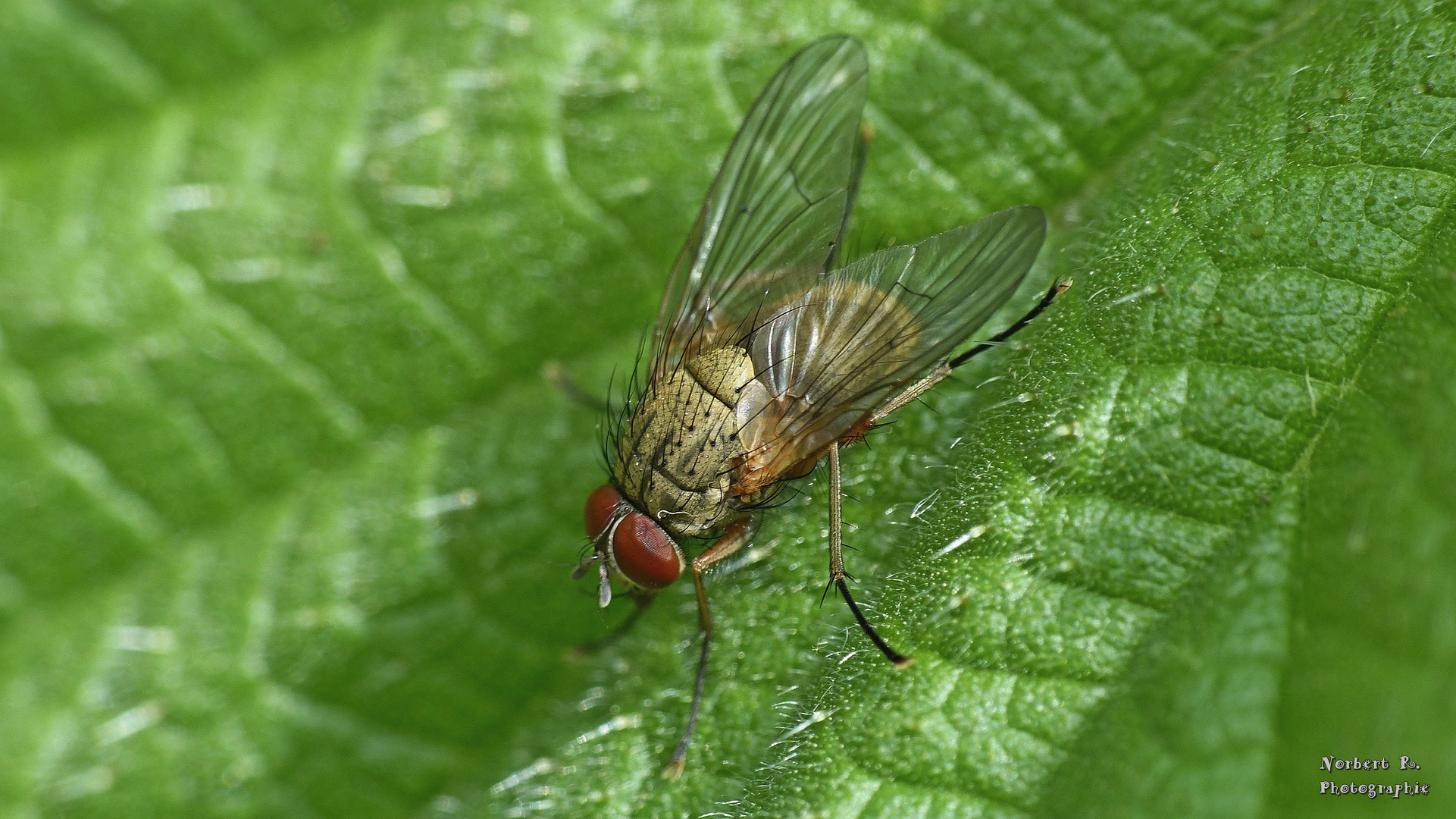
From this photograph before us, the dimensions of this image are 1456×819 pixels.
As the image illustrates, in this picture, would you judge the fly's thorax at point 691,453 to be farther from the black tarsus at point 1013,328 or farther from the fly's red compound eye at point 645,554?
the black tarsus at point 1013,328

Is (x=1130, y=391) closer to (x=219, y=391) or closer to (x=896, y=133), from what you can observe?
(x=896, y=133)

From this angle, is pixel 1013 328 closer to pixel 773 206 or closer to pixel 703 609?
pixel 773 206

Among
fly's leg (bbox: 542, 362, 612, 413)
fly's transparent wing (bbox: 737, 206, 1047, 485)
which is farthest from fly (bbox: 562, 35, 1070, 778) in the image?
fly's leg (bbox: 542, 362, 612, 413)

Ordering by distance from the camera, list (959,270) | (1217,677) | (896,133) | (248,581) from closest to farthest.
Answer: (1217,677), (959,270), (896,133), (248,581)

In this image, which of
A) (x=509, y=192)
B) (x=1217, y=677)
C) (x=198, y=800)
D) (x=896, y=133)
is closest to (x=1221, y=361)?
(x=1217, y=677)

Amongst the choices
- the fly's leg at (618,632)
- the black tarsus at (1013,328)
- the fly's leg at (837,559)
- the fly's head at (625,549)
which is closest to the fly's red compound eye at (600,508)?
the fly's head at (625,549)

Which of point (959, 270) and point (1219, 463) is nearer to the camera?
point (1219, 463)
